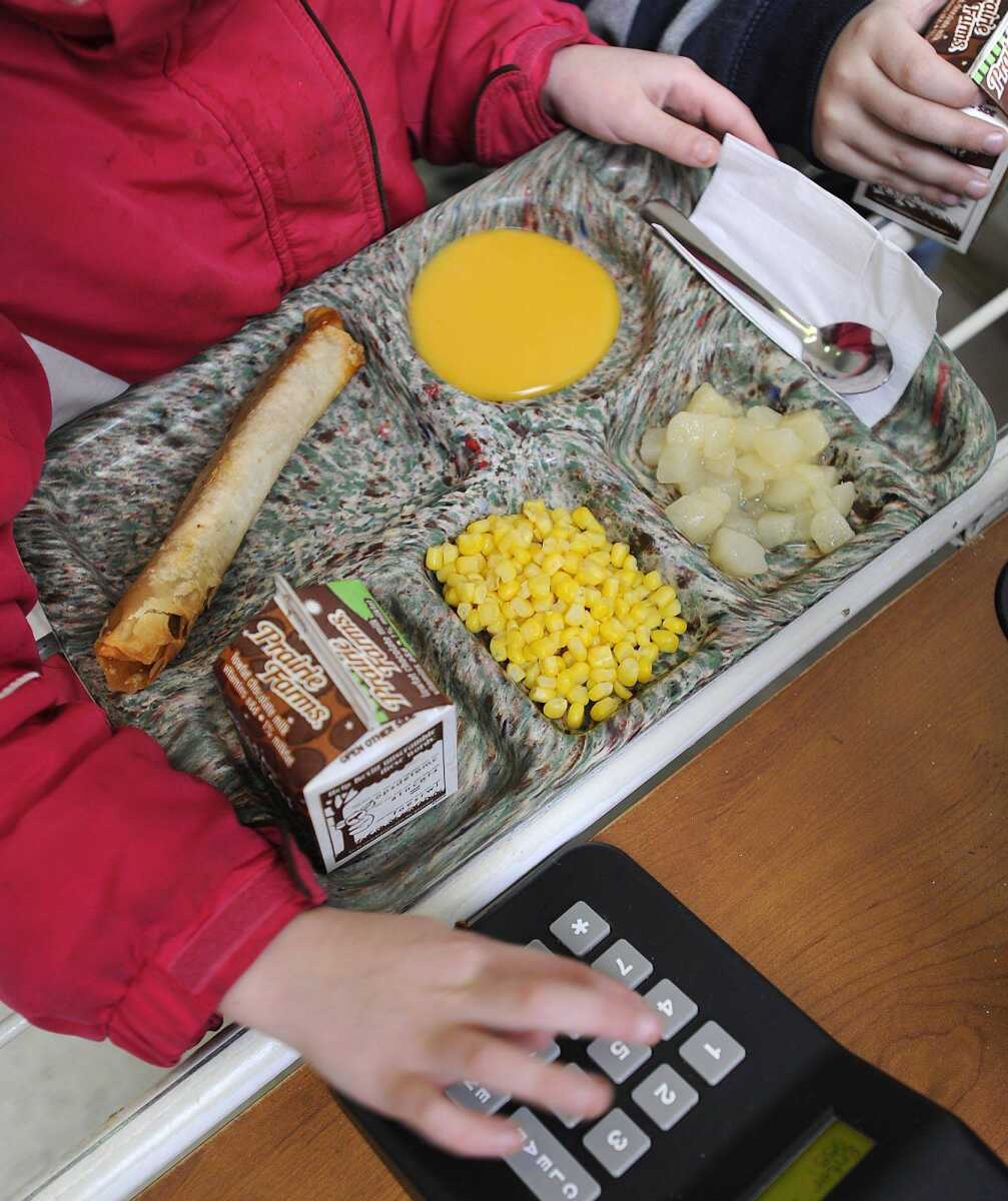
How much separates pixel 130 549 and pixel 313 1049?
545mm

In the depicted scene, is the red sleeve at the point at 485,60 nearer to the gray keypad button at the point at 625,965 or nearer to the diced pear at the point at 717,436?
the diced pear at the point at 717,436

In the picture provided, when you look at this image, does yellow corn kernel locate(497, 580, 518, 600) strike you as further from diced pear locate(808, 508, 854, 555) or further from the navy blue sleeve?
the navy blue sleeve

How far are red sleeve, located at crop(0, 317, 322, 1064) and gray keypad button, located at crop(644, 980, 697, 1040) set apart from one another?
9.2 inches

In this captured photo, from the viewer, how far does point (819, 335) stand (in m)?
1.06

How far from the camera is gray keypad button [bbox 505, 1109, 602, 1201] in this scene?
0.55m

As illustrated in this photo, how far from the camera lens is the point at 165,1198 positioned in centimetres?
68

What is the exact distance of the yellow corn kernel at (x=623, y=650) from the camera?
2.89ft

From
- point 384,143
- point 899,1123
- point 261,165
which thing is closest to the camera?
point 899,1123

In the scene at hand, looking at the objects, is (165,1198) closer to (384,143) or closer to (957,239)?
(384,143)

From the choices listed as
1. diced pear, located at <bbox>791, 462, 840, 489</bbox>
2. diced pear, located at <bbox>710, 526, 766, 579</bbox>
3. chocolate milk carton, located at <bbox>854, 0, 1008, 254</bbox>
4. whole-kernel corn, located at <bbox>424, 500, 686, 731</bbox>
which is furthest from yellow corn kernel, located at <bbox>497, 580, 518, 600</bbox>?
chocolate milk carton, located at <bbox>854, 0, 1008, 254</bbox>

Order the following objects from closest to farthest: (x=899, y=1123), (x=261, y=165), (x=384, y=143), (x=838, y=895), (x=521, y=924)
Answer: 1. (x=899, y=1123)
2. (x=521, y=924)
3. (x=838, y=895)
4. (x=261, y=165)
5. (x=384, y=143)

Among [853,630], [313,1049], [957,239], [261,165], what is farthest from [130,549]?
[957,239]

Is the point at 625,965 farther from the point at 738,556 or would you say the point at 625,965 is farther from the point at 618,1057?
the point at 738,556

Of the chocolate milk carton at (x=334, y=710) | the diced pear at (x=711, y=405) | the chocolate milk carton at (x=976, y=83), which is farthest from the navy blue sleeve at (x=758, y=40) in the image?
the chocolate milk carton at (x=334, y=710)
